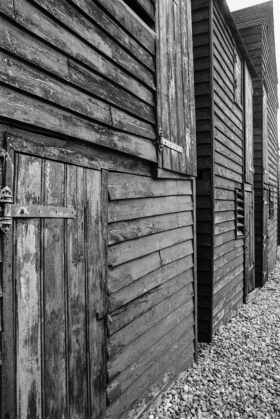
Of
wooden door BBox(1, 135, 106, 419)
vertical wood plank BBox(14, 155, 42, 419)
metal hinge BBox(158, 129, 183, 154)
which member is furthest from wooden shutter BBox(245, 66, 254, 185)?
vertical wood plank BBox(14, 155, 42, 419)

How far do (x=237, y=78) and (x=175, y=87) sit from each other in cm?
382

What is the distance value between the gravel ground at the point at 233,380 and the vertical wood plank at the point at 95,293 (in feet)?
3.64

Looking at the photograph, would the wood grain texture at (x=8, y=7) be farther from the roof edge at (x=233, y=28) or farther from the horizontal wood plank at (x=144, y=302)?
the roof edge at (x=233, y=28)

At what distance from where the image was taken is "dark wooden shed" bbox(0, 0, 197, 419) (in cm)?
171

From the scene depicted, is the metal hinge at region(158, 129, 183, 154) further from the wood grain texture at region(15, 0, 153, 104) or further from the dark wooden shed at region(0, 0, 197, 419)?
the wood grain texture at region(15, 0, 153, 104)

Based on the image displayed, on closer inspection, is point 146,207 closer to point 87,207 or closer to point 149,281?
point 149,281

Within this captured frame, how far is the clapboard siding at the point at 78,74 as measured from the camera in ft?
5.68

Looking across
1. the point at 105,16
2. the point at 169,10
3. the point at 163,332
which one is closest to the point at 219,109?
the point at 169,10

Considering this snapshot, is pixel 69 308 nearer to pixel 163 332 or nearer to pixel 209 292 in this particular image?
pixel 163 332

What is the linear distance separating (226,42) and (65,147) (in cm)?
533

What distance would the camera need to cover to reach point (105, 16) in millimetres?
2482

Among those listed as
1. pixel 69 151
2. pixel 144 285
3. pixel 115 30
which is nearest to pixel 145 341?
pixel 144 285

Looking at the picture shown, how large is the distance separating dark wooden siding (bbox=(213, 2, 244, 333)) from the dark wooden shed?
1871 mm

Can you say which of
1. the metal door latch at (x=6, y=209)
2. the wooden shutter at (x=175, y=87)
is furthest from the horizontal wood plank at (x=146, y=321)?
the wooden shutter at (x=175, y=87)
